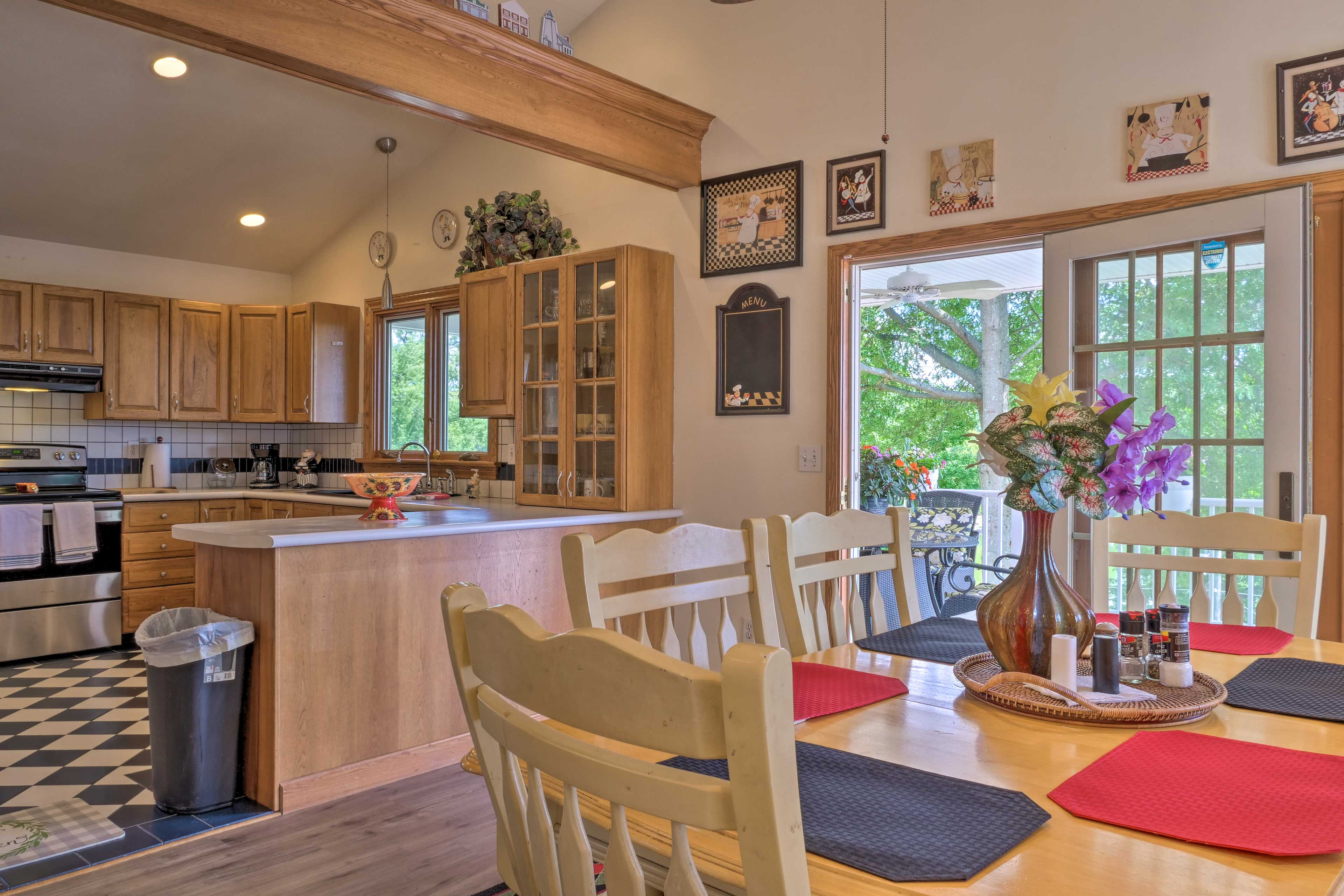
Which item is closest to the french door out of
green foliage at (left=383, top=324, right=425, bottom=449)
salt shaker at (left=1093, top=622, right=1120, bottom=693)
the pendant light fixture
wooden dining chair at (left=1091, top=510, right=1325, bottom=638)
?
wooden dining chair at (left=1091, top=510, right=1325, bottom=638)

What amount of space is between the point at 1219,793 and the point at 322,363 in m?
5.69

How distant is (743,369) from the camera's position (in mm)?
4004

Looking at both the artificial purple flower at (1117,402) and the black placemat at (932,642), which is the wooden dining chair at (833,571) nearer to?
the black placemat at (932,642)

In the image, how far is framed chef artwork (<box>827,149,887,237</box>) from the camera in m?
3.54

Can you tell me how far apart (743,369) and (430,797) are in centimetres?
211

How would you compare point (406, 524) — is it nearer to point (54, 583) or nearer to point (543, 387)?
point (543, 387)

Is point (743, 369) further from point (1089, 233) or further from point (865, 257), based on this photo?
point (1089, 233)

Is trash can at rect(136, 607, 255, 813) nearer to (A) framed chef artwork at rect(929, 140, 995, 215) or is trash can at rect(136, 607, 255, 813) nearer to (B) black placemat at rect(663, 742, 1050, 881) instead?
(B) black placemat at rect(663, 742, 1050, 881)

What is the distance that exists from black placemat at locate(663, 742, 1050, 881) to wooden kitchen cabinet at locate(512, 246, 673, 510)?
3.03m

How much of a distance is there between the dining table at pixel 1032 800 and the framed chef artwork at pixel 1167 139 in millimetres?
1855

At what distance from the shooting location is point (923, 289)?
20.0 feet

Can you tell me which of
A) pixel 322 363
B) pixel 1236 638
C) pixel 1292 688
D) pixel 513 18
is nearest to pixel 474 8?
pixel 513 18

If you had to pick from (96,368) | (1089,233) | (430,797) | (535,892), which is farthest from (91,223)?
(535,892)

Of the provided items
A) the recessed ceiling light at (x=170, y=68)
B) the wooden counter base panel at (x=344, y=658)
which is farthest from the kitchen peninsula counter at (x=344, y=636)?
the recessed ceiling light at (x=170, y=68)
